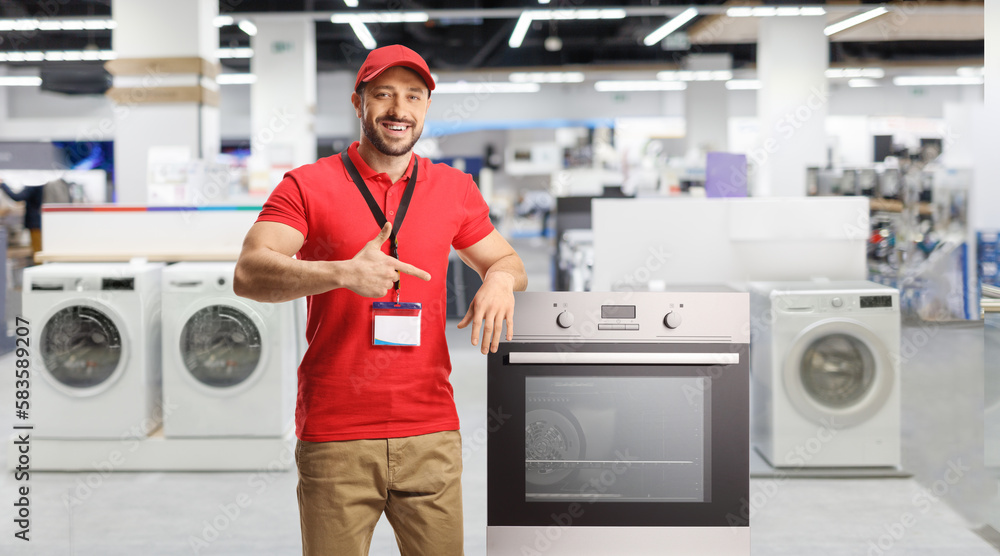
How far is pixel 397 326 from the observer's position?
5.57 ft

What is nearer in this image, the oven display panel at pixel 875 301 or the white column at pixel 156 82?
the oven display panel at pixel 875 301

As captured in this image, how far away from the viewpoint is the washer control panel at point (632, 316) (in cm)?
200

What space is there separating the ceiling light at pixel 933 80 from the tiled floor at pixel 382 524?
15.8 m

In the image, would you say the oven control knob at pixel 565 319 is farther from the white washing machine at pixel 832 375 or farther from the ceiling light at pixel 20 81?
the ceiling light at pixel 20 81

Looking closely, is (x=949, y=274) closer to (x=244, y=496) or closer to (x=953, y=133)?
(x=953, y=133)

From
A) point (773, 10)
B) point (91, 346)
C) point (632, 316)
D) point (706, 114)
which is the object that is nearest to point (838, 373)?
point (632, 316)

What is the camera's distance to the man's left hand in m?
1.71

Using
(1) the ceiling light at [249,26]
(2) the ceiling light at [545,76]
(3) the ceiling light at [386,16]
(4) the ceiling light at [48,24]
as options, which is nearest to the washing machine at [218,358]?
(3) the ceiling light at [386,16]

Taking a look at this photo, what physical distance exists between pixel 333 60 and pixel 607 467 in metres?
14.0

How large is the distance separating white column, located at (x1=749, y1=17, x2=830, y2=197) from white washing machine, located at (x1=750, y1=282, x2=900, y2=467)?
20.7 feet

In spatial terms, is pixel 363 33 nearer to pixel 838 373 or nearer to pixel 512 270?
A: pixel 838 373

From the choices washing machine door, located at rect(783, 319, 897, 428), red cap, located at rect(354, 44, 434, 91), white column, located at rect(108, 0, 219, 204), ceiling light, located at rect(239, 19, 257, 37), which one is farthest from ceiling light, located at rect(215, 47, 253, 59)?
red cap, located at rect(354, 44, 434, 91)

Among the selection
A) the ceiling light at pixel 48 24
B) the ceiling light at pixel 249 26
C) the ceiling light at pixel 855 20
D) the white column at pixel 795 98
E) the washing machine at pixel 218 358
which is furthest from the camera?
the ceiling light at pixel 249 26

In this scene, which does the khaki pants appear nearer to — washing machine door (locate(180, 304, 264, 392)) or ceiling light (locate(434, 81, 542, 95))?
washing machine door (locate(180, 304, 264, 392))
